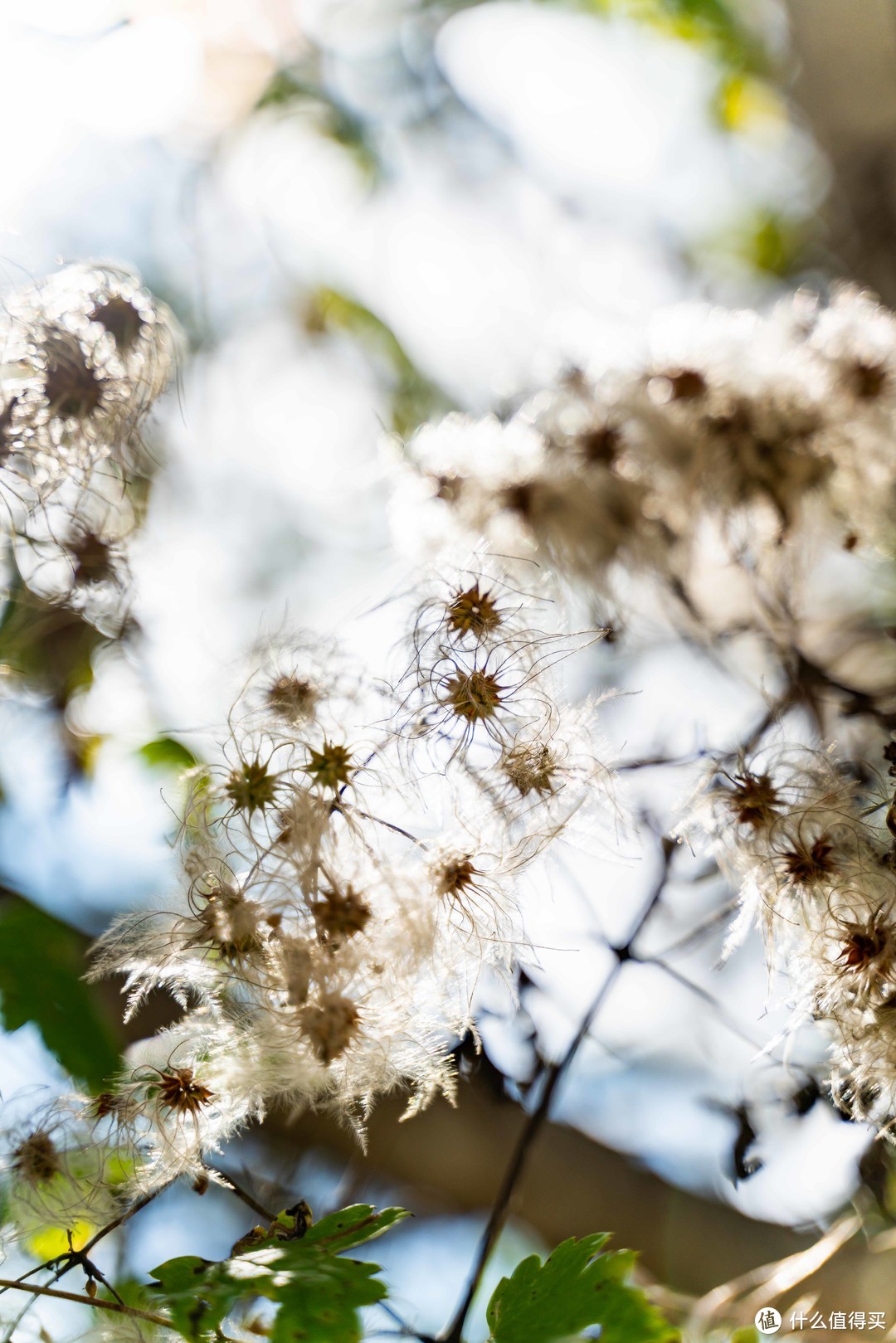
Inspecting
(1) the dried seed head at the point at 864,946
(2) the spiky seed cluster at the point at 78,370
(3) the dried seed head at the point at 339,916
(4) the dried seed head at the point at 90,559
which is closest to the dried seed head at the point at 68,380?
(2) the spiky seed cluster at the point at 78,370

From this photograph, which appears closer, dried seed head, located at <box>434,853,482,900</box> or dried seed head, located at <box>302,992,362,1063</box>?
dried seed head, located at <box>302,992,362,1063</box>

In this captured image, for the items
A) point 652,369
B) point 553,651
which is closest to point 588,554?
point 652,369

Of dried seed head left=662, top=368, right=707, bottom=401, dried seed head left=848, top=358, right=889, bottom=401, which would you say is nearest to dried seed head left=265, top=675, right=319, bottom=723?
dried seed head left=662, top=368, right=707, bottom=401

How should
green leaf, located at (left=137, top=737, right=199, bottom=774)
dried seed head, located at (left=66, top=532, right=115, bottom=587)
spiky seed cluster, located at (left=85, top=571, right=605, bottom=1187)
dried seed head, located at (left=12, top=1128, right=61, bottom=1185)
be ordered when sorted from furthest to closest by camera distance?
green leaf, located at (left=137, top=737, right=199, bottom=774) < dried seed head, located at (left=66, top=532, right=115, bottom=587) < dried seed head, located at (left=12, top=1128, right=61, bottom=1185) < spiky seed cluster, located at (left=85, top=571, right=605, bottom=1187)

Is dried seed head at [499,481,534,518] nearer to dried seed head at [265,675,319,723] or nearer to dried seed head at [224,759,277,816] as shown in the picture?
dried seed head at [265,675,319,723]

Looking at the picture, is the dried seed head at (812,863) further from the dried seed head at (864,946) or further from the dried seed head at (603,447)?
the dried seed head at (603,447)

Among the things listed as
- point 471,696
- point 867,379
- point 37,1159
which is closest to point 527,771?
point 471,696

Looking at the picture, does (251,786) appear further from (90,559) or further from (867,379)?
(867,379)
